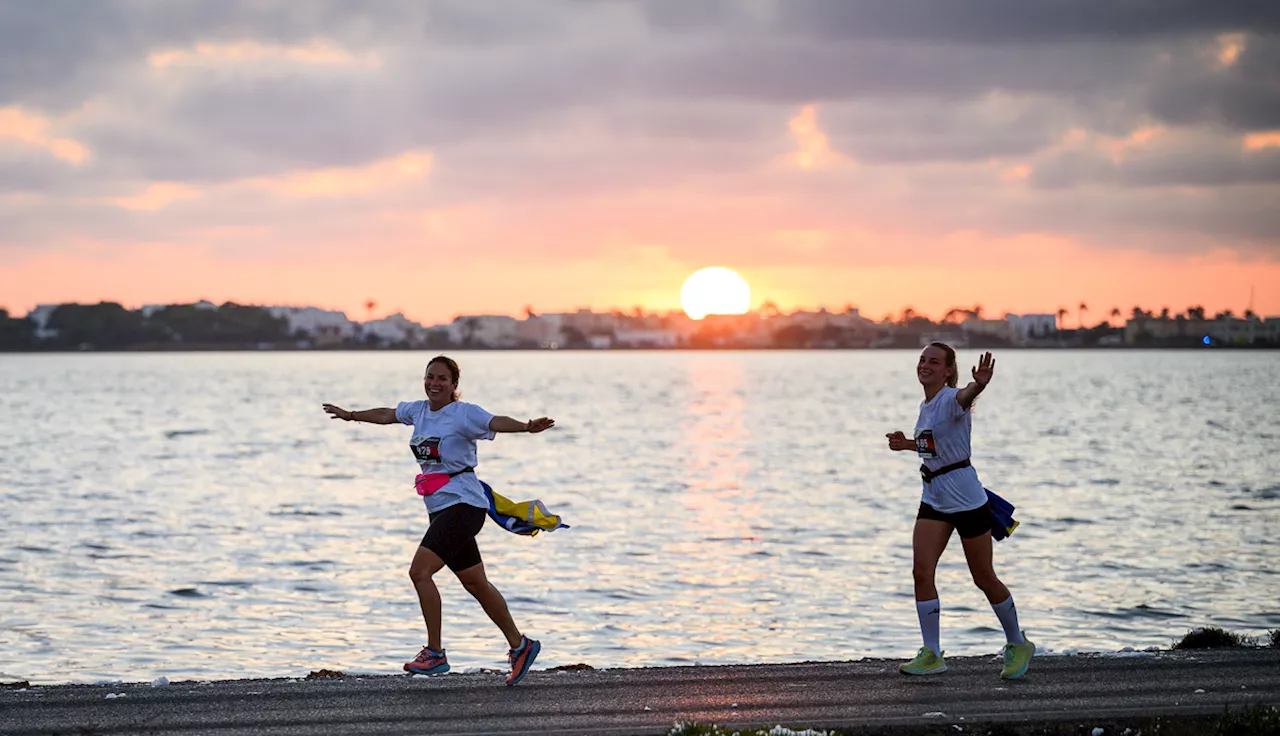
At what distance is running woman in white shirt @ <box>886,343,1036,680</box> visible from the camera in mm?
10141

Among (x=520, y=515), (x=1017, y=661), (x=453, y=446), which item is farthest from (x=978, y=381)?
(x=453, y=446)

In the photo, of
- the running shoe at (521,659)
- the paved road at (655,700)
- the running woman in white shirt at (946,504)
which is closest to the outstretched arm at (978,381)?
the running woman in white shirt at (946,504)

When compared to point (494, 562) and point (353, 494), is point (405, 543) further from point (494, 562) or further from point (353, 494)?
point (353, 494)

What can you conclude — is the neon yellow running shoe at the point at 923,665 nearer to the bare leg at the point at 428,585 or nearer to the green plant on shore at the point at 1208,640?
the green plant on shore at the point at 1208,640

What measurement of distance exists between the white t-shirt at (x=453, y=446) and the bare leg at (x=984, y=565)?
3.31 meters

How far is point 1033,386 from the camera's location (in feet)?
448

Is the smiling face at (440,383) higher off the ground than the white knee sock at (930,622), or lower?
higher

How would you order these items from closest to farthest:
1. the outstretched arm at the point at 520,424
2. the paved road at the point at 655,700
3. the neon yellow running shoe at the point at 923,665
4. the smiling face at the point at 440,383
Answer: the paved road at the point at 655,700 < the outstretched arm at the point at 520,424 < the smiling face at the point at 440,383 < the neon yellow running shoe at the point at 923,665

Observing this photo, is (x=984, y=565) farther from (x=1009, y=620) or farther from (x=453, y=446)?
(x=453, y=446)

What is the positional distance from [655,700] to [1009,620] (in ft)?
8.46

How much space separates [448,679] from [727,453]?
42.5 metres

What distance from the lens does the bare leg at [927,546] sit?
10250 mm

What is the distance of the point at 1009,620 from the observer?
10289 millimetres

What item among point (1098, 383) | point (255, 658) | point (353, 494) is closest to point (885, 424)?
point (353, 494)
